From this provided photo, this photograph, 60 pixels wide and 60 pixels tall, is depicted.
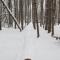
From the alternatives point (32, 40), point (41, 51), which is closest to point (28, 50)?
point (41, 51)

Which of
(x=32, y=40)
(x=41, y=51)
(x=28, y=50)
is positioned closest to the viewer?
(x=28, y=50)

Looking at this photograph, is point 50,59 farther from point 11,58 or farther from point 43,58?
point 11,58

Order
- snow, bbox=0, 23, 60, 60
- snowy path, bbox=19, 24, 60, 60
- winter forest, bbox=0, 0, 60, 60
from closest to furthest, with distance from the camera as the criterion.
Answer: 1. snow, bbox=0, 23, 60, 60
2. snowy path, bbox=19, 24, 60, 60
3. winter forest, bbox=0, 0, 60, 60

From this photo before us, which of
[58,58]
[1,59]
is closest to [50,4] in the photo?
[58,58]

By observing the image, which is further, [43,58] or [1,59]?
[43,58]

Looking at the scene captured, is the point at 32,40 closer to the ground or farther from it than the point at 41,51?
closer to the ground

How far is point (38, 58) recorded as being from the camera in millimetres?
6070

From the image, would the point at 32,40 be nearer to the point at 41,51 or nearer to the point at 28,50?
the point at 41,51

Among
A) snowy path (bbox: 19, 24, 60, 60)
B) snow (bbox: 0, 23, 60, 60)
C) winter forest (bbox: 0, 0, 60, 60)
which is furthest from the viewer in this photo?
winter forest (bbox: 0, 0, 60, 60)

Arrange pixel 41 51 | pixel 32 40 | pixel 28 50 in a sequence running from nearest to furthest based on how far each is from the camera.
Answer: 1. pixel 28 50
2. pixel 41 51
3. pixel 32 40

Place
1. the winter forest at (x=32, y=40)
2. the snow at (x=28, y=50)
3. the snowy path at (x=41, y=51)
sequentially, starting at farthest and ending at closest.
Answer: the winter forest at (x=32, y=40)
the snowy path at (x=41, y=51)
the snow at (x=28, y=50)

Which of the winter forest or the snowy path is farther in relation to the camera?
the winter forest

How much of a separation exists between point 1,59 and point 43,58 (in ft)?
4.83

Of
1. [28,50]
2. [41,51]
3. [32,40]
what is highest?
[28,50]
